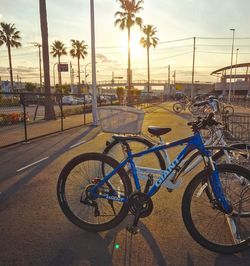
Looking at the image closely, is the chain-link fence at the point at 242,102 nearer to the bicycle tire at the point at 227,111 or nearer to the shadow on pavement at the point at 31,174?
the bicycle tire at the point at 227,111

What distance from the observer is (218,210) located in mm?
3178

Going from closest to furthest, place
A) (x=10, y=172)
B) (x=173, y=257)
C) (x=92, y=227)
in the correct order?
(x=173, y=257) → (x=92, y=227) → (x=10, y=172)

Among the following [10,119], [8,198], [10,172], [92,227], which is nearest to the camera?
[92,227]

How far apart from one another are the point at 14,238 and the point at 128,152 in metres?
1.70

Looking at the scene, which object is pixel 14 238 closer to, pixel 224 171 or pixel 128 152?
pixel 128 152

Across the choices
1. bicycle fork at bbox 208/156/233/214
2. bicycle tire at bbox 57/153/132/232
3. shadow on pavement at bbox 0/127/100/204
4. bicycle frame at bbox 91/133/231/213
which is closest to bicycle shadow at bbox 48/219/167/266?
bicycle tire at bbox 57/153/132/232

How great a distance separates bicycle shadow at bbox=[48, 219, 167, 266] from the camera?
2877mm

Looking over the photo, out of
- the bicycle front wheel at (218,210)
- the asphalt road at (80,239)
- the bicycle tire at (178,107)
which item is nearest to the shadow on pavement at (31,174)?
the asphalt road at (80,239)

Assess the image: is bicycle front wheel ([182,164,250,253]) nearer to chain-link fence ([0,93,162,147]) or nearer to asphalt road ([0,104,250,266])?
asphalt road ([0,104,250,266])

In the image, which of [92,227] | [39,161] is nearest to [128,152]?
[92,227]

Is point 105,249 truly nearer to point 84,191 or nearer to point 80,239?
point 80,239

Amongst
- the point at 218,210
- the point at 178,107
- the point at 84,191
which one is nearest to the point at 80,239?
the point at 84,191

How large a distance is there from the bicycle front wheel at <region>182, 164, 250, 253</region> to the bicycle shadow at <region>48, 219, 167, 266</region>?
0.54 metres

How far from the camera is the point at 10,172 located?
5965mm
